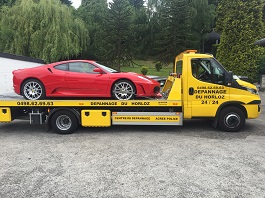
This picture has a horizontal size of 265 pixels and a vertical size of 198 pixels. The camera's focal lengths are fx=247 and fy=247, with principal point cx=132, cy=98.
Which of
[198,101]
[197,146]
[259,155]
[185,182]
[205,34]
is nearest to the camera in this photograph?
[185,182]

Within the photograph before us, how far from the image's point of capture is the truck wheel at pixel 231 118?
6.46 m

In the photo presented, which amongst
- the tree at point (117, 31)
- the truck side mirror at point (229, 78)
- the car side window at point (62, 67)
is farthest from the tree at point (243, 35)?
the car side window at point (62, 67)

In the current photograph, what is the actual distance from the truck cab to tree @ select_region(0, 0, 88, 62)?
512 inches

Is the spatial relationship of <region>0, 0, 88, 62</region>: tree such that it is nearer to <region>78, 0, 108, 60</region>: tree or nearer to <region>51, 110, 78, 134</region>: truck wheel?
<region>78, 0, 108, 60</region>: tree

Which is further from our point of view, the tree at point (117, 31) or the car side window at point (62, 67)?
Answer: the tree at point (117, 31)

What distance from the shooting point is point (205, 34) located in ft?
105

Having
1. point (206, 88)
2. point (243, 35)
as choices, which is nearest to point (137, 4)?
point (243, 35)

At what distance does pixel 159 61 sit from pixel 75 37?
464 inches

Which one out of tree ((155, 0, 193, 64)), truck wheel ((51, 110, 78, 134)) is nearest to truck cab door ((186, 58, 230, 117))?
truck wheel ((51, 110, 78, 134))

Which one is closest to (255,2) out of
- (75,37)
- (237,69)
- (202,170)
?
(237,69)

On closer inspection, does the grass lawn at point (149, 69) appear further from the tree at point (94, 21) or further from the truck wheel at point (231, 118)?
the truck wheel at point (231, 118)

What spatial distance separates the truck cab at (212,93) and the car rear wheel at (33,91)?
3.42 m

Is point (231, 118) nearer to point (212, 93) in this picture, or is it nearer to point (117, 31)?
point (212, 93)

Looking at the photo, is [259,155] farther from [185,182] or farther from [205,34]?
[205,34]
